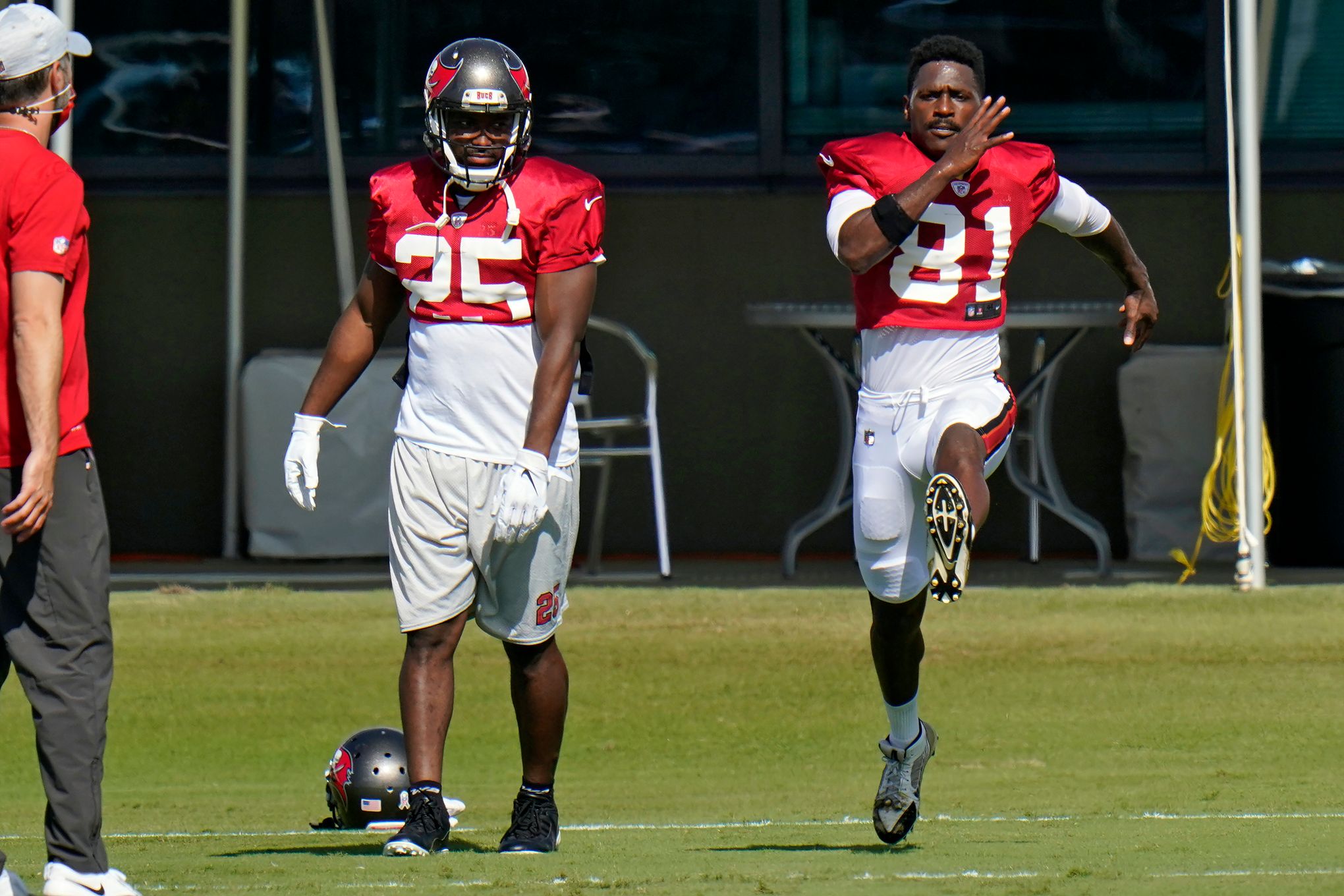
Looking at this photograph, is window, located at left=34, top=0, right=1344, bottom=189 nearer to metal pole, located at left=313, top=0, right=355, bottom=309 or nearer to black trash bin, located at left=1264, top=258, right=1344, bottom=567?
metal pole, located at left=313, top=0, right=355, bottom=309

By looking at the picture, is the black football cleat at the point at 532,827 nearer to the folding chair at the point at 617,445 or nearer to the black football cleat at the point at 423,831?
the black football cleat at the point at 423,831

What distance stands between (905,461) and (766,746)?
1.91 m

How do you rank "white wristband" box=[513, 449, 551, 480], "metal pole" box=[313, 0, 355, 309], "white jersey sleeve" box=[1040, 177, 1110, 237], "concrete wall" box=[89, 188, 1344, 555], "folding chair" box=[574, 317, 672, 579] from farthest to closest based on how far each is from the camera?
"concrete wall" box=[89, 188, 1344, 555] < "metal pole" box=[313, 0, 355, 309] < "folding chair" box=[574, 317, 672, 579] < "white jersey sleeve" box=[1040, 177, 1110, 237] < "white wristband" box=[513, 449, 551, 480]

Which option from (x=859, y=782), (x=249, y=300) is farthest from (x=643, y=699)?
(x=249, y=300)

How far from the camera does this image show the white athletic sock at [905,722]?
16.8ft

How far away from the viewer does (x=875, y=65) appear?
10219 millimetres

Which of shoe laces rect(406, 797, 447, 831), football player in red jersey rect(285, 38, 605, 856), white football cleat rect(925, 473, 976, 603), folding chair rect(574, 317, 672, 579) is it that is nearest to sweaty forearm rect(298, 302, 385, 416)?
football player in red jersey rect(285, 38, 605, 856)

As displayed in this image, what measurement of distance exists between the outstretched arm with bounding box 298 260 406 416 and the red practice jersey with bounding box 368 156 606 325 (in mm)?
135

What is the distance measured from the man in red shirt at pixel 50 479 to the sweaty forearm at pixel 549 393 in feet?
3.51

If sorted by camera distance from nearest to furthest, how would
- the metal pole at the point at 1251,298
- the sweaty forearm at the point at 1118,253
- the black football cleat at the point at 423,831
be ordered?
the black football cleat at the point at 423,831, the sweaty forearm at the point at 1118,253, the metal pole at the point at 1251,298

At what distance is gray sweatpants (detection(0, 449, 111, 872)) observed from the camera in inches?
151

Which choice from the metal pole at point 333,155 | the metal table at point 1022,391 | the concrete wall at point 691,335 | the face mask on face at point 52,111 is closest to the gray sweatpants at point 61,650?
the face mask on face at point 52,111

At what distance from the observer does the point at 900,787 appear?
16.3 feet

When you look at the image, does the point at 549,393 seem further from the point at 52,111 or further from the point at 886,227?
the point at 52,111
